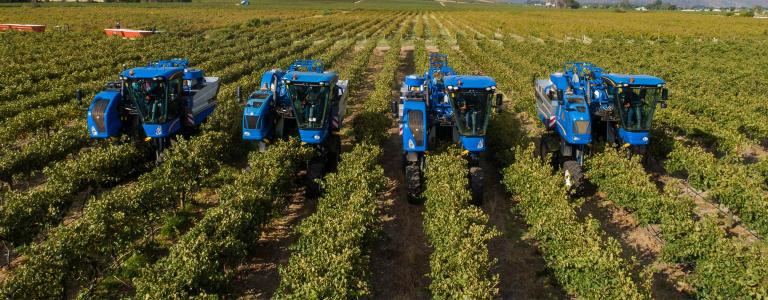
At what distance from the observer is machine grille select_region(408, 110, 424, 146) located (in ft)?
38.6

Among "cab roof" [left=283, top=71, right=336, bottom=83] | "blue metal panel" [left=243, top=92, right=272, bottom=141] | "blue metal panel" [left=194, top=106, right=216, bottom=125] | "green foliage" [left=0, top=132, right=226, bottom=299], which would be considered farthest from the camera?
"blue metal panel" [left=194, top=106, right=216, bottom=125]

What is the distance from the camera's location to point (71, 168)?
10.8m

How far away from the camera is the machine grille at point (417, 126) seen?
11.8 meters

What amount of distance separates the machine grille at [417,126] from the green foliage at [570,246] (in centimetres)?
274

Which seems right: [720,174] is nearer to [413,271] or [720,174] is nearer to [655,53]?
[413,271]

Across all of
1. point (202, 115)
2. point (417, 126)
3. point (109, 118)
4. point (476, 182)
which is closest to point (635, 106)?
point (476, 182)

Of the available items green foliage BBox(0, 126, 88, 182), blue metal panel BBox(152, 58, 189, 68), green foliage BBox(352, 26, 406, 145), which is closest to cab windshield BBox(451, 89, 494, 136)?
green foliage BBox(352, 26, 406, 145)

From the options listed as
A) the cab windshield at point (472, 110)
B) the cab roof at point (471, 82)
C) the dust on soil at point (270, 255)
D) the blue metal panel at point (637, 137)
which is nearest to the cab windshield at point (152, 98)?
the dust on soil at point (270, 255)

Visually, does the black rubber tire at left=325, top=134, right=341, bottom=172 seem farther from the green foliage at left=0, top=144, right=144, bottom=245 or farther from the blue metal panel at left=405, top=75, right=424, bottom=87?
the green foliage at left=0, top=144, right=144, bottom=245

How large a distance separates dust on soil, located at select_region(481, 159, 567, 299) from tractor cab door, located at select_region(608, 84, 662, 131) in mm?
3966

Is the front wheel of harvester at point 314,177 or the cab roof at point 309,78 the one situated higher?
the cab roof at point 309,78

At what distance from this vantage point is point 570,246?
331 inches

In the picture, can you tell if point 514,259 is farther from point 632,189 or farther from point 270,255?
point 270,255

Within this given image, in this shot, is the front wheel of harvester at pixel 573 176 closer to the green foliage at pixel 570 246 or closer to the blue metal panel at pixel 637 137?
the green foliage at pixel 570 246
